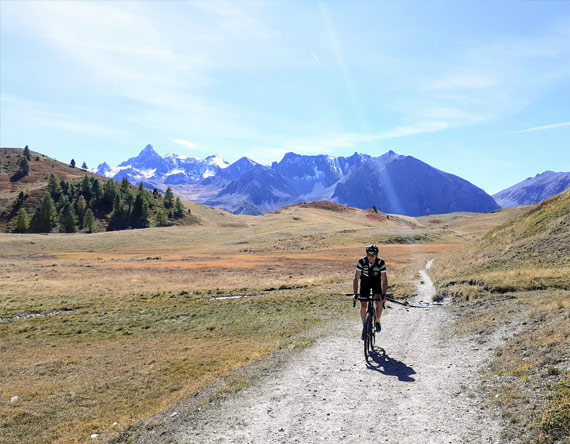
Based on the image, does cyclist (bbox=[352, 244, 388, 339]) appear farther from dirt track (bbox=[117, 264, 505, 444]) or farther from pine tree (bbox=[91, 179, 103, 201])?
pine tree (bbox=[91, 179, 103, 201])

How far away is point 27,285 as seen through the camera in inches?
1657

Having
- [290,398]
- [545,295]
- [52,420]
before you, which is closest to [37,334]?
[52,420]

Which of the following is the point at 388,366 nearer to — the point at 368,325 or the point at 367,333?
the point at 367,333

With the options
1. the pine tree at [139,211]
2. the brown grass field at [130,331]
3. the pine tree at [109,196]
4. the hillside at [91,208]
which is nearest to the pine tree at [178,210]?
Result: the hillside at [91,208]

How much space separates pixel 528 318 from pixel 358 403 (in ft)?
35.2

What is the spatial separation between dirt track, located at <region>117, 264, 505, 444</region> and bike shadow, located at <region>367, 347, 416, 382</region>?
1.4 inches

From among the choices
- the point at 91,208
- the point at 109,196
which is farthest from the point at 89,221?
the point at 109,196

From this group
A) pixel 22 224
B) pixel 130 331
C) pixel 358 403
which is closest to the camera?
pixel 358 403

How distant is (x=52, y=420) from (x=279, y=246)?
278ft

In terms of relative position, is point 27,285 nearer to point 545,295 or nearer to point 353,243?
point 545,295

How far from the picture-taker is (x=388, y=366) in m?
13.2

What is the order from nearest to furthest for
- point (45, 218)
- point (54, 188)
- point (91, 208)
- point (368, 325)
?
point (368, 325), point (45, 218), point (91, 208), point (54, 188)

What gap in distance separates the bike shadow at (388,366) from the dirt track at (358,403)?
0.03m

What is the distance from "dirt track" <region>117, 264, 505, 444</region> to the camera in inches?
341
